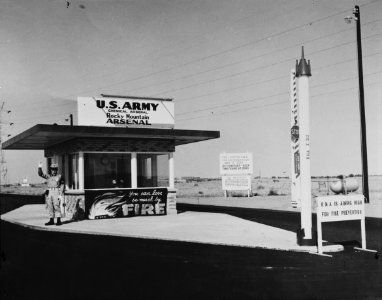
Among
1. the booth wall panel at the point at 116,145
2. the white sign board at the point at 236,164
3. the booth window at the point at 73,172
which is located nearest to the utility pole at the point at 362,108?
the booth wall panel at the point at 116,145

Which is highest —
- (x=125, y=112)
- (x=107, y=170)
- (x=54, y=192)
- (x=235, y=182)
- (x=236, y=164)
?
(x=125, y=112)

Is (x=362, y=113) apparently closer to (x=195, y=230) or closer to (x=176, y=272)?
(x=195, y=230)

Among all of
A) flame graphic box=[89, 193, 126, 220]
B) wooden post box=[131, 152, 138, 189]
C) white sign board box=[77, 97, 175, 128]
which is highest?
white sign board box=[77, 97, 175, 128]

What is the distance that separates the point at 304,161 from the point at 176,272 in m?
4.25

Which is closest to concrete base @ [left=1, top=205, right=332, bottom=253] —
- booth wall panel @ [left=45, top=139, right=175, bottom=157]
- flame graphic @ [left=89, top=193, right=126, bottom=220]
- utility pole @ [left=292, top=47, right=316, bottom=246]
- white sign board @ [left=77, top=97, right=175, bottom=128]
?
utility pole @ [left=292, top=47, right=316, bottom=246]

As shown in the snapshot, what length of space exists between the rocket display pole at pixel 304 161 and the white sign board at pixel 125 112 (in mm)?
9151

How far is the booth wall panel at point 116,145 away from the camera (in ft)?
58.5

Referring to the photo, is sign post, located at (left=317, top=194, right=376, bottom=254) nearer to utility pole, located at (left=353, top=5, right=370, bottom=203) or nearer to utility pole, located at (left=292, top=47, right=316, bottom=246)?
utility pole, located at (left=292, top=47, right=316, bottom=246)

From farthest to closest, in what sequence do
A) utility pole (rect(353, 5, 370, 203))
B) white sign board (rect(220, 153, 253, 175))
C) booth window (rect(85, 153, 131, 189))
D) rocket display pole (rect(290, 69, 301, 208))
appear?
white sign board (rect(220, 153, 253, 175))
utility pole (rect(353, 5, 370, 203))
rocket display pole (rect(290, 69, 301, 208))
booth window (rect(85, 153, 131, 189))

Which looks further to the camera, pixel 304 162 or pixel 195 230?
pixel 195 230

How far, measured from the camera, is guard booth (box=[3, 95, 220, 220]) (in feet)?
57.1

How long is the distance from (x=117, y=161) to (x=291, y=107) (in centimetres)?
952

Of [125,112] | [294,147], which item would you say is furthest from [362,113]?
[125,112]

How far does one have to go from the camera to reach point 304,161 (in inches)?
417
